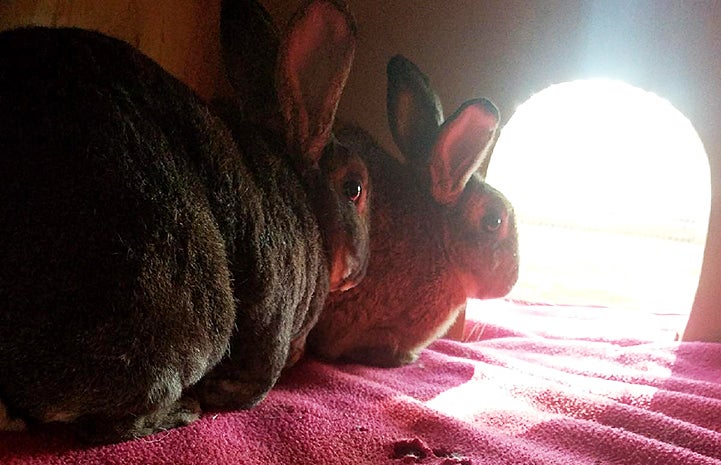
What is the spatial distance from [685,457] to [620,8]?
47.8 inches

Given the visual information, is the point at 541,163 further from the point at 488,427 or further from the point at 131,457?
the point at 131,457

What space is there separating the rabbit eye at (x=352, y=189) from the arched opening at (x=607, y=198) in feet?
5.84

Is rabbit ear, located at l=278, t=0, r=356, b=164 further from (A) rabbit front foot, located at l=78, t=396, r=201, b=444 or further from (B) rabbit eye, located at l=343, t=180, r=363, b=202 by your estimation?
(A) rabbit front foot, located at l=78, t=396, r=201, b=444

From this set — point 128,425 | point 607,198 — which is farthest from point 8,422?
point 607,198

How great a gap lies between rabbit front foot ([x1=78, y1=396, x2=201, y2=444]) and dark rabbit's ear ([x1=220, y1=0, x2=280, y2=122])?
0.55m

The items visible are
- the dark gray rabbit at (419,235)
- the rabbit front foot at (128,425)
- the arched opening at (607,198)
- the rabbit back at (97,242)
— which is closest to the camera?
the rabbit back at (97,242)

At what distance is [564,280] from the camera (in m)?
3.09

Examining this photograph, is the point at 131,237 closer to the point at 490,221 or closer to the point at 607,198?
the point at 490,221

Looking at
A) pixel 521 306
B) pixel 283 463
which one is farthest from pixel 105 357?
pixel 521 306

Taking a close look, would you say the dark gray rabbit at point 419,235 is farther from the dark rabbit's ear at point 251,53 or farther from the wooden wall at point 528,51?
the dark rabbit's ear at point 251,53

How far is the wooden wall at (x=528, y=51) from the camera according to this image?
189cm

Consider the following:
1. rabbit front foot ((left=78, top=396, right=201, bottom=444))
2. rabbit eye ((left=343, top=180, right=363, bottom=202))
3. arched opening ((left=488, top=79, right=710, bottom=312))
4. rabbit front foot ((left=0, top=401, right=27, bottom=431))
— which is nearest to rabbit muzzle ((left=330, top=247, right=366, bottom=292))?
rabbit eye ((left=343, top=180, right=363, bottom=202))

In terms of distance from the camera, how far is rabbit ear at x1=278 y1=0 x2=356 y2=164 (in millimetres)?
1244

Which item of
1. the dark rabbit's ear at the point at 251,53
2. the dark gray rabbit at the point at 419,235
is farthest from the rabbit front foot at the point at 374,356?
the dark rabbit's ear at the point at 251,53
